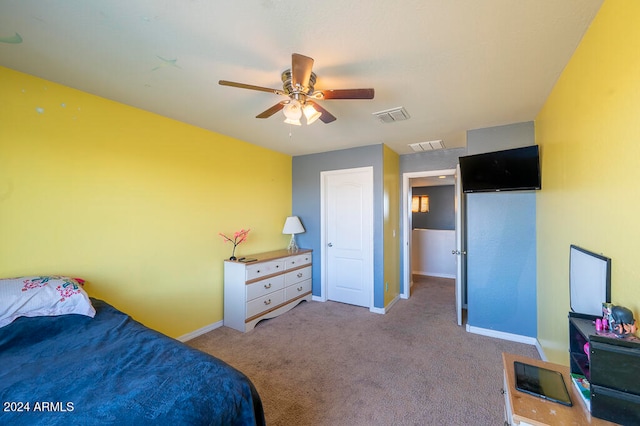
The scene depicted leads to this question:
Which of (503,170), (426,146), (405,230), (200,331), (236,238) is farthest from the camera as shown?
(405,230)

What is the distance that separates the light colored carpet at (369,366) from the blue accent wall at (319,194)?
2.17 ft

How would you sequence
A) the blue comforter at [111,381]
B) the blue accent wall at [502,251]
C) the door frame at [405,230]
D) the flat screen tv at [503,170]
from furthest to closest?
the door frame at [405,230]
the blue accent wall at [502,251]
the flat screen tv at [503,170]
the blue comforter at [111,381]

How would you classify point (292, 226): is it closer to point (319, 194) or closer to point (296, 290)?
point (319, 194)

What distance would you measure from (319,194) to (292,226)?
69 cm

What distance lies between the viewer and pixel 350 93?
1685 millimetres

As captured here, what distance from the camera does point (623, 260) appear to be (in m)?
1.15

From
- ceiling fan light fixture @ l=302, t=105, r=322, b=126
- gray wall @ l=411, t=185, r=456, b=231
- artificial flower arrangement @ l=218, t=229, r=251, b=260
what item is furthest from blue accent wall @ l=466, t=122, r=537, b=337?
gray wall @ l=411, t=185, r=456, b=231

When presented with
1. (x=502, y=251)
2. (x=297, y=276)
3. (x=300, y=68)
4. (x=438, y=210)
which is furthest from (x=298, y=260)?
(x=438, y=210)

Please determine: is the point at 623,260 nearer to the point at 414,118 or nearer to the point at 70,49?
the point at 414,118

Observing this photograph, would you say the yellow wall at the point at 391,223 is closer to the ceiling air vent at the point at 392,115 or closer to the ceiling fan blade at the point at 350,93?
the ceiling air vent at the point at 392,115

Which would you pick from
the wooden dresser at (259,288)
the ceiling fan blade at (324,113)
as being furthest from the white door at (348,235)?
the ceiling fan blade at (324,113)

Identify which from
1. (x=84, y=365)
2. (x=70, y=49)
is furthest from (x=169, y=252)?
(x=70, y=49)

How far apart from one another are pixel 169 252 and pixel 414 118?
3.03 m

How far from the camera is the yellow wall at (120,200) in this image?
190 cm
